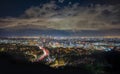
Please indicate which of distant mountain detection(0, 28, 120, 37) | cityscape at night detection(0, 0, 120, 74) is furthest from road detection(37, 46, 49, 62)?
distant mountain detection(0, 28, 120, 37)

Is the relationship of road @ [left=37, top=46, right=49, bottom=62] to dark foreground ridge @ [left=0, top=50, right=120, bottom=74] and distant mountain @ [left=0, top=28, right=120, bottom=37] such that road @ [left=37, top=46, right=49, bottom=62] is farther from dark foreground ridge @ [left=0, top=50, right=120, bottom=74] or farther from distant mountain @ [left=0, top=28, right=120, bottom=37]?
distant mountain @ [left=0, top=28, right=120, bottom=37]

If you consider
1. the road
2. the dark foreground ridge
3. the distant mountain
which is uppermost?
the distant mountain

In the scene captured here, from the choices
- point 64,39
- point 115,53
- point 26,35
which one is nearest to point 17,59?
point 26,35

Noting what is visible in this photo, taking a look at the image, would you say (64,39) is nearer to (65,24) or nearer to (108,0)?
(65,24)

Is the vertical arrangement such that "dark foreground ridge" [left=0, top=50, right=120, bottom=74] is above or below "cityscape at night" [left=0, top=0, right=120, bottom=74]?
below

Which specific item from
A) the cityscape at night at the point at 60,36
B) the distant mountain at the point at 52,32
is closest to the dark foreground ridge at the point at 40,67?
the cityscape at night at the point at 60,36

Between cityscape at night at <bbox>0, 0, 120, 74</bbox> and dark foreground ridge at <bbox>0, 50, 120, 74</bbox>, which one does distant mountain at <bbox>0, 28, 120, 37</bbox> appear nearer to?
cityscape at night at <bbox>0, 0, 120, 74</bbox>

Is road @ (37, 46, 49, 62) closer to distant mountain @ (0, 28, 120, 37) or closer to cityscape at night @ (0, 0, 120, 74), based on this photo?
cityscape at night @ (0, 0, 120, 74)

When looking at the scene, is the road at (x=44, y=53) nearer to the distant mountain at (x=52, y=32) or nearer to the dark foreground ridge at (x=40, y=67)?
the dark foreground ridge at (x=40, y=67)
